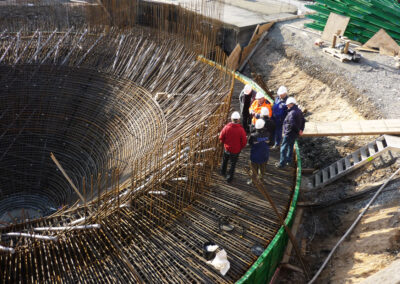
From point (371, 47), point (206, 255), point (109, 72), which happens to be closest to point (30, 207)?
point (109, 72)

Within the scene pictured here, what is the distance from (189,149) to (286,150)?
2.52 meters

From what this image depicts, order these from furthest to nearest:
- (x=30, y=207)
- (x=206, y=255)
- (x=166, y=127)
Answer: (x=30, y=207)
(x=166, y=127)
(x=206, y=255)

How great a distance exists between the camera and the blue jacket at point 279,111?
8.87 metres

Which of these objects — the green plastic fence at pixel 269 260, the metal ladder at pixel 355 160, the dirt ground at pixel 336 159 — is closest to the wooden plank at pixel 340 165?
the metal ladder at pixel 355 160

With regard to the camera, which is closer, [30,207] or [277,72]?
[30,207]

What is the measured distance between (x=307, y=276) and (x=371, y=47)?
11.4 meters

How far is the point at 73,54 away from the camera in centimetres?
1382

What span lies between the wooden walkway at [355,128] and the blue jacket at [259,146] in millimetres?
2534

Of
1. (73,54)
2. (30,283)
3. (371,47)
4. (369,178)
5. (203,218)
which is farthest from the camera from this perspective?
(371,47)

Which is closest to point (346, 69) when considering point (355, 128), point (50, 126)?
point (355, 128)

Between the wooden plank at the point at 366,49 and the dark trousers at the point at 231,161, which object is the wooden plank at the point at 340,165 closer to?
the dark trousers at the point at 231,161

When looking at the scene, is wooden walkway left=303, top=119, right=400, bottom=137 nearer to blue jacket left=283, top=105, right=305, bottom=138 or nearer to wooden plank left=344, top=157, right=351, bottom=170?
wooden plank left=344, top=157, right=351, bottom=170

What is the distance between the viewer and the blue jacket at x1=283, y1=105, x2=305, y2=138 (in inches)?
320

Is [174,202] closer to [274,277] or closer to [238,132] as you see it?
[238,132]
